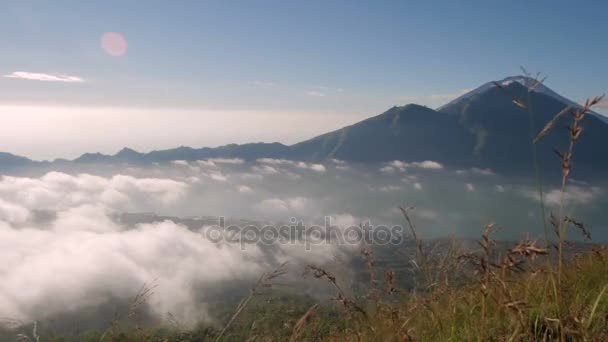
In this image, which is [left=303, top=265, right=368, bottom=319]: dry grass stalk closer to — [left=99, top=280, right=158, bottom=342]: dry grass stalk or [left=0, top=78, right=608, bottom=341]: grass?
[left=0, top=78, right=608, bottom=341]: grass

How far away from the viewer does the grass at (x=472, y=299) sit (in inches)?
87.8

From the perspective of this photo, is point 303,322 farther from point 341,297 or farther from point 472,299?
point 472,299

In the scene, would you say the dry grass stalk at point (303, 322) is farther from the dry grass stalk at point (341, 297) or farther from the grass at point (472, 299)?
the dry grass stalk at point (341, 297)

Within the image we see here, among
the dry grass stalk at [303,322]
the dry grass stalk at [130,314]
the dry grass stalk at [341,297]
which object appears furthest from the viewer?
the dry grass stalk at [130,314]

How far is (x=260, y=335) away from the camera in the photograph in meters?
3.90

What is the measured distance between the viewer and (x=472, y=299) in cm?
368

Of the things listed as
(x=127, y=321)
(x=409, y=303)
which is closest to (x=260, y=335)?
(x=127, y=321)

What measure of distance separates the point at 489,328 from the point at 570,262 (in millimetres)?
3380

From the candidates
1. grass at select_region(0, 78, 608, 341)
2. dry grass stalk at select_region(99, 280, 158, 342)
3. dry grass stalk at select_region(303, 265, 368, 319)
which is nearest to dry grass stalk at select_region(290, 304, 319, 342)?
grass at select_region(0, 78, 608, 341)

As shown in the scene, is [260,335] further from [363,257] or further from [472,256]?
[472,256]

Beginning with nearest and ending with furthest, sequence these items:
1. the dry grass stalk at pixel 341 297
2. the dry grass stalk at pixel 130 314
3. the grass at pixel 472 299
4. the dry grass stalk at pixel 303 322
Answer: the grass at pixel 472 299 < the dry grass stalk at pixel 303 322 < the dry grass stalk at pixel 341 297 < the dry grass stalk at pixel 130 314

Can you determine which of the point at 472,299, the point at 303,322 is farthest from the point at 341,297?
the point at 472,299

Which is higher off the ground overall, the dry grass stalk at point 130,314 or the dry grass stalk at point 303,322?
the dry grass stalk at point 303,322

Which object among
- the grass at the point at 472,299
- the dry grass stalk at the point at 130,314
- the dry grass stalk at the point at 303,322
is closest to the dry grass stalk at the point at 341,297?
the grass at the point at 472,299
